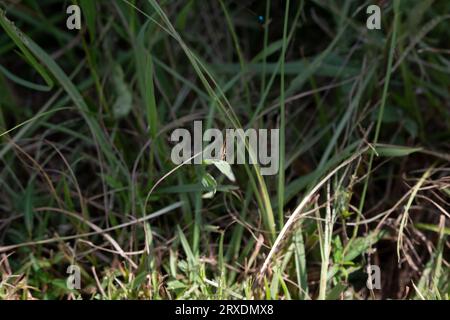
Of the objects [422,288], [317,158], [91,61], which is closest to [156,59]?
[91,61]

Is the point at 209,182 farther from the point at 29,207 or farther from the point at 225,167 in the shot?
the point at 29,207

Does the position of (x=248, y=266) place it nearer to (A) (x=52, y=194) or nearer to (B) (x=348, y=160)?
(B) (x=348, y=160)

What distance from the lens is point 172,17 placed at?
5.22ft

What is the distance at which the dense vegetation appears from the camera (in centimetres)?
121
